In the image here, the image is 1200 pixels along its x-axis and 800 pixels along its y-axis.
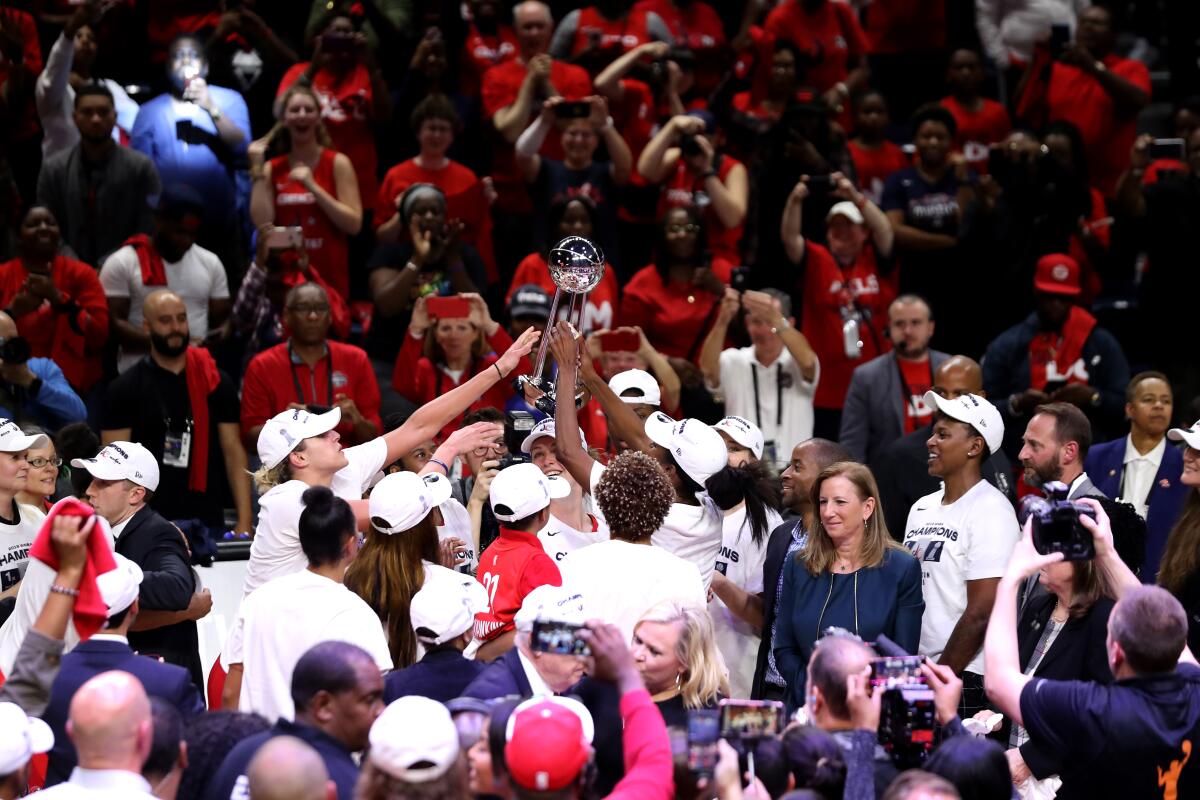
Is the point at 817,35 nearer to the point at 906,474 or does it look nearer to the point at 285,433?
the point at 906,474

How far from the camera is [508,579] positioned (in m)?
5.62

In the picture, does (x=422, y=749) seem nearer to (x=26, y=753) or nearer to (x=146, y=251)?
(x=26, y=753)

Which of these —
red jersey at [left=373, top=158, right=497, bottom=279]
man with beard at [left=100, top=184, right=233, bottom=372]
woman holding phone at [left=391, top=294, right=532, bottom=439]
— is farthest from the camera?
red jersey at [left=373, top=158, right=497, bottom=279]

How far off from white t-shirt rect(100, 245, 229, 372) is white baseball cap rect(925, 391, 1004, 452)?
166 inches

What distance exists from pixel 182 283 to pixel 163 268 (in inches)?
5.0

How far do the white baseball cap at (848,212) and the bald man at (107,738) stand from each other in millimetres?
6537

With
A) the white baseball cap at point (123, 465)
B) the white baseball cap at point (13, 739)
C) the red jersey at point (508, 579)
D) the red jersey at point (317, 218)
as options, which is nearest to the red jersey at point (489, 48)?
the red jersey at point (317, 218)

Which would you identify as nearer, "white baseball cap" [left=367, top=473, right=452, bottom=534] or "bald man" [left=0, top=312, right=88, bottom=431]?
"white baseball cap" [left=367, top=473, right=452, bottom=534]

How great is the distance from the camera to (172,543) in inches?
235

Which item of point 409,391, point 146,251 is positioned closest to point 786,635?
point 409,391

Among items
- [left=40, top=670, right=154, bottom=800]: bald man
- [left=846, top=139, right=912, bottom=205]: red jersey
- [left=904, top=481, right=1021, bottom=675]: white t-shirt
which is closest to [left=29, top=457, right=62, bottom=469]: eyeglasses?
[left=40, top=670, right=154, bottom=800]: bald man

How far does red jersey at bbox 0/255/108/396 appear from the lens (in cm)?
881

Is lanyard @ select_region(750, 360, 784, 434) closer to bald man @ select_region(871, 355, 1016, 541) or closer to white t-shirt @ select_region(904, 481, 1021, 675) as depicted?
bald man @ select_region(871, 355, 1016, 541)

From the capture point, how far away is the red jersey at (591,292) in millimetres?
9156
